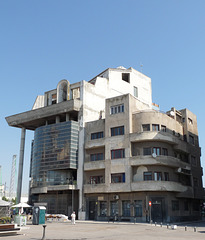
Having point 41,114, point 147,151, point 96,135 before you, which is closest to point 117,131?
point 96,135

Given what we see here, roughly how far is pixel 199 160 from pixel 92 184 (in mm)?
24775

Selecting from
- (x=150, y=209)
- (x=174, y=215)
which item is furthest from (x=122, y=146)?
(x=174, y=215)

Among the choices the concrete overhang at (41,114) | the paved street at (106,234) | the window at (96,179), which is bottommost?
the paved street at (106,234)

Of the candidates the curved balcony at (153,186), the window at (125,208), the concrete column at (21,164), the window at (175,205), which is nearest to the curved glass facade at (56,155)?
the concrete column at (21,164)

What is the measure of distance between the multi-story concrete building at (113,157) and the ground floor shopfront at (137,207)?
15cm

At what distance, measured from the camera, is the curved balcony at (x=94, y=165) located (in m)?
51.6

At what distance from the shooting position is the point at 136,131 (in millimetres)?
50344

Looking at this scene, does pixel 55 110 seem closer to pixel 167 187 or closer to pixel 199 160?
pixel 167 187

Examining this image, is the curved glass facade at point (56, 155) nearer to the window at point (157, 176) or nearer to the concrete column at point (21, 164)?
the concrete column at point (21, 164)

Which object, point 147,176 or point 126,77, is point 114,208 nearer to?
point 147,176

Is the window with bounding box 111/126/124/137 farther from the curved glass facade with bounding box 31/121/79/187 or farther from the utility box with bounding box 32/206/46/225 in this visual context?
the utility box with bounding box 32/206/46/225

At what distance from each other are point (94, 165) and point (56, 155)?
8.24m

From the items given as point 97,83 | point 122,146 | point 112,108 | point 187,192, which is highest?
point 97,83

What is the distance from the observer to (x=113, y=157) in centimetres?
5066
